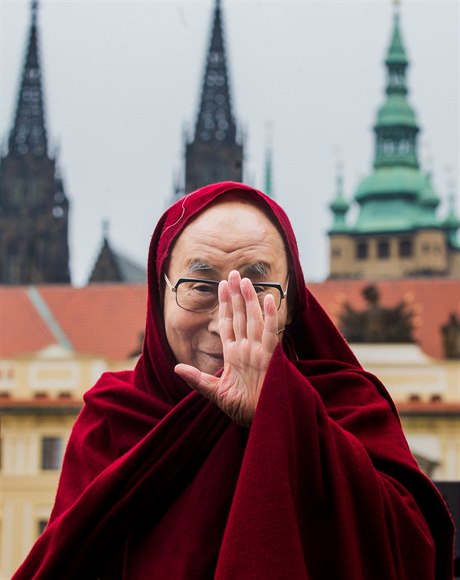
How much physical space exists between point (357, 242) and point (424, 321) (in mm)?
19656

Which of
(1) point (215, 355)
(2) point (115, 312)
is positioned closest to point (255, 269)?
(1) point (215, 355)

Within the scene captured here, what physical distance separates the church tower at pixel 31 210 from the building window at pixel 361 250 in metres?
12.2

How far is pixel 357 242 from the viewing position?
55.2m

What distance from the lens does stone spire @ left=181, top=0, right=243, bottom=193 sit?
4972 cm

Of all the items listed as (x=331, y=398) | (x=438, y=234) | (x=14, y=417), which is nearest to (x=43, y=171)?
(x=438, y=234)

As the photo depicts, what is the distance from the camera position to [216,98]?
2026 inches

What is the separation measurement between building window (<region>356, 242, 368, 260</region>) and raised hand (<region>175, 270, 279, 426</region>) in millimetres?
53885

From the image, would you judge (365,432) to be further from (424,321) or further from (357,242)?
(357,242)

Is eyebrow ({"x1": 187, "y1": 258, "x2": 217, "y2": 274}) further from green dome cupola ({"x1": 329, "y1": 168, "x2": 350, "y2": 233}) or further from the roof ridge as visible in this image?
green dome cupola ({"x1": 329, "y1": 168, "x2": 350, "y2": 233})

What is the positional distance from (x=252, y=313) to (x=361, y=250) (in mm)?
54151

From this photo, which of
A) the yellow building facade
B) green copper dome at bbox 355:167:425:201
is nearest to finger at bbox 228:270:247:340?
the yellow building facade

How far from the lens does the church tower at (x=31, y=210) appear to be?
159ft

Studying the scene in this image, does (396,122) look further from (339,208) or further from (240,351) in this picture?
(240,351)

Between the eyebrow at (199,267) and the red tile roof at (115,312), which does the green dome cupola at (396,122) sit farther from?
the eyebrow at (199,267)
